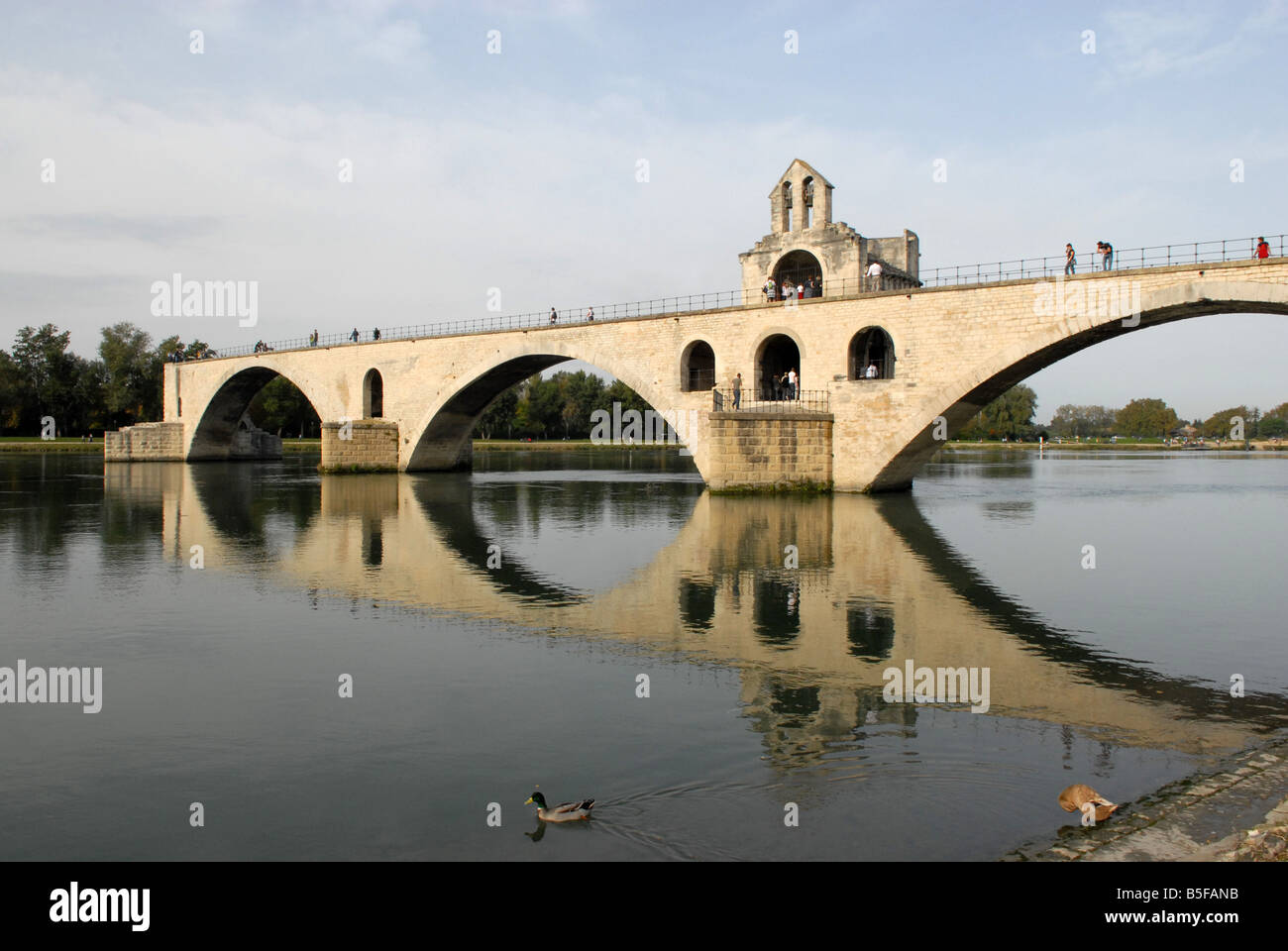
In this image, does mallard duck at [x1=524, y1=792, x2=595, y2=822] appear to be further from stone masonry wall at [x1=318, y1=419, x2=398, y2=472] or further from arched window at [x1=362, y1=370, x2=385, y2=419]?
arched window at [x1=362, y1=370, x2=385, y2=419]

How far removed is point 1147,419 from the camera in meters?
156

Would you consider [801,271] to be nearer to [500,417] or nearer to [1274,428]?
[500,417]

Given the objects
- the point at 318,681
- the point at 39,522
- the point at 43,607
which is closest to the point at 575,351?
the point at 39,522

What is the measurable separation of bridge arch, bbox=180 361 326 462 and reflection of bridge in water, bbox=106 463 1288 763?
37251 mm

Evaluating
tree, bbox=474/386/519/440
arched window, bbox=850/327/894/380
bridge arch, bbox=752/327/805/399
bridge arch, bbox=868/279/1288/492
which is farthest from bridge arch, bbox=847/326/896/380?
tree, bbox=474/386/519/440

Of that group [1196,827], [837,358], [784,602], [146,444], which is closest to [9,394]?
[146,444]

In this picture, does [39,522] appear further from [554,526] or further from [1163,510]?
[1163,510]

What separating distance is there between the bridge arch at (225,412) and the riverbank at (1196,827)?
61.6 meters

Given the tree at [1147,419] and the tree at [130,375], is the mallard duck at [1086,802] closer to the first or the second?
the tree at [130,375]

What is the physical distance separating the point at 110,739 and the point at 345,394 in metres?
48.0

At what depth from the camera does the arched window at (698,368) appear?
37906 millimetres

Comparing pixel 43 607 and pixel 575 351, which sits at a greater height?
pixel 575 351

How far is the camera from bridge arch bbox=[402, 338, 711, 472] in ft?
125
